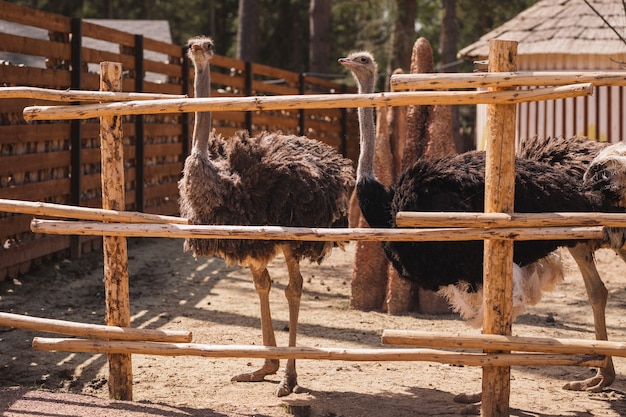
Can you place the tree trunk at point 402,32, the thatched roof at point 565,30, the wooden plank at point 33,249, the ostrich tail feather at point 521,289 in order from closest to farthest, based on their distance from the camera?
the ostrich tail feather at point 521,289, the wooden plank at point 33,249, the thatched roof at point 565,30, the tree trunk at point 402,32

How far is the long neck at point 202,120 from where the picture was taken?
18.1 feet

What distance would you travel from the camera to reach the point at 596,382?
557 centimetres

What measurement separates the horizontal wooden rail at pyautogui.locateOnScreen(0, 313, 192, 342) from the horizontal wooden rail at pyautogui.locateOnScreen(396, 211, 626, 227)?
4.36 feet

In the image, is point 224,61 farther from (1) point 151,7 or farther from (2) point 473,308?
(1) point 151,7

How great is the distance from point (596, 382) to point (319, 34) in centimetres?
1606

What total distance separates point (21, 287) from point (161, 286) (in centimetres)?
131

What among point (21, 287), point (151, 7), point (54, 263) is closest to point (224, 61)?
point (54, 263)

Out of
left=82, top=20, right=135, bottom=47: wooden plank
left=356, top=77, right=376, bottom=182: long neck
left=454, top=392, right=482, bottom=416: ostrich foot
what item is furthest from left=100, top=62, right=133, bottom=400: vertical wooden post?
left=82, top=20, right=135, bottom=47: wooden plank

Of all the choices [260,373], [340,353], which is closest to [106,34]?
[260,373]

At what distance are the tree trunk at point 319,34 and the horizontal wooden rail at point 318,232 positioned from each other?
16.3 metres

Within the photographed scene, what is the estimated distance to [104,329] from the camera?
490cm

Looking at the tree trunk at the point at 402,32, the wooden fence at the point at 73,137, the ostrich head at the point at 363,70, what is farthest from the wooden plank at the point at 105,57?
the tree trunk at the point at 402,32

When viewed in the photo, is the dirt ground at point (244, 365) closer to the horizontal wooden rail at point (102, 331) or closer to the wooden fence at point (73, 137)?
the horizontal wooden rail at point (102, 331)

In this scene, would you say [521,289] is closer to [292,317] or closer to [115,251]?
[292,317]
